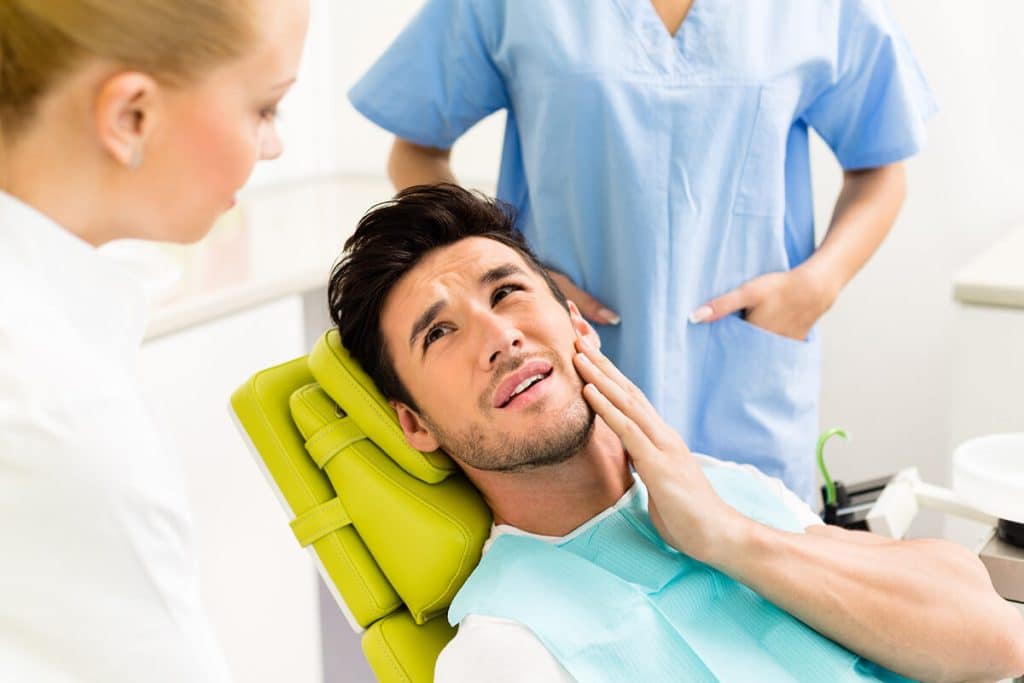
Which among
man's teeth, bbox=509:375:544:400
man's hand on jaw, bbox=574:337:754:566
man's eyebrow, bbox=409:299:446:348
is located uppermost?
man's eyebrow, bbox=409:299:446:348

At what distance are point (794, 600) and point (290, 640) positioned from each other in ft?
5.02

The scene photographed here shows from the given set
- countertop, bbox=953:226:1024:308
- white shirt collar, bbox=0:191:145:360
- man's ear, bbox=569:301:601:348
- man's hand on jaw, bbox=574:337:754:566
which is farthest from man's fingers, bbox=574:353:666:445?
countertop, bbox=953:226:1024:308

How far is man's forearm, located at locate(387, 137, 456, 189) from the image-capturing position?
5.93 ft

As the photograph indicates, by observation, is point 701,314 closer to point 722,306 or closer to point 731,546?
point 722,306

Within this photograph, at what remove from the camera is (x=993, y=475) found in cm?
149

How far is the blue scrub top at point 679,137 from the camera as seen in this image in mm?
1591

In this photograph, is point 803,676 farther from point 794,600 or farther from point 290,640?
point 290,640

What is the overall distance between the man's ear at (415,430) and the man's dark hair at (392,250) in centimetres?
1

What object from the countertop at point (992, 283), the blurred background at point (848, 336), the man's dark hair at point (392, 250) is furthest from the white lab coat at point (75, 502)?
the countertop at point (992, 283)

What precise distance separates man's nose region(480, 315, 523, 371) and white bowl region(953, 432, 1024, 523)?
0.61 metres

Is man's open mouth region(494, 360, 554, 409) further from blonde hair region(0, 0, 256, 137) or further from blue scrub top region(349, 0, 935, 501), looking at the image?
blonde hair region(0, 0, 256, 137)

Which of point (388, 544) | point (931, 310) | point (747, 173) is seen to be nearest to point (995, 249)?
point (931, 310)

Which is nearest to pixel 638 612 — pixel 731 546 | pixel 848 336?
pixel 731 546

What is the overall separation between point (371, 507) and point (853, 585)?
0.59m
